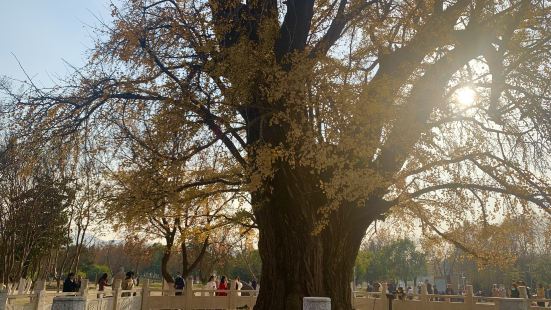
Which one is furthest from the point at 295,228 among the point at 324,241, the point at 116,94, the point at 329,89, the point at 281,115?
the point at 116,94

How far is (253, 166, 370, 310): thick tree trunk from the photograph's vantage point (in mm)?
11156

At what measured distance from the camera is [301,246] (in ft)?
37.0

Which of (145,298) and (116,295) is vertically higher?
(116,295)

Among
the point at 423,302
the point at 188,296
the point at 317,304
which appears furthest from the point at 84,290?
the point at 423,302

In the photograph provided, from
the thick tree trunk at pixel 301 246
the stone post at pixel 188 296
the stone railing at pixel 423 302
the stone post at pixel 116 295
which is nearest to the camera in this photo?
the thick tree trunk at pixel 301 246

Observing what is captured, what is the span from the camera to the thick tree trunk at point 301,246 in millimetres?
11156

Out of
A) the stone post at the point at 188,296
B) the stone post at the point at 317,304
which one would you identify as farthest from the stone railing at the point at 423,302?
the stone post at the point at 317,304

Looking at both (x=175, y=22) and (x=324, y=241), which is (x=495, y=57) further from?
(x=175, y=22)

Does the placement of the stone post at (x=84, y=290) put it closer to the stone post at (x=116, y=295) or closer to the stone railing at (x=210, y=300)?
the stone railing at (x=210, y=300)

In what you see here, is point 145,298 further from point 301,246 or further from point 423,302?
point 423,302

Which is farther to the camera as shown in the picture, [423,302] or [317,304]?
[423,302]

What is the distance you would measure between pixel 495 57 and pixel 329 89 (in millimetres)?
3922

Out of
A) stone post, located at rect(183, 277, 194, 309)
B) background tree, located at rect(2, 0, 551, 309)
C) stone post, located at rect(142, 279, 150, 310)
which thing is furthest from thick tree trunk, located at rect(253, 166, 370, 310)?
stone post, located at rect(142, 279, 150, 310)

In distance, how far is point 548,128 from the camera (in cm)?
1016
